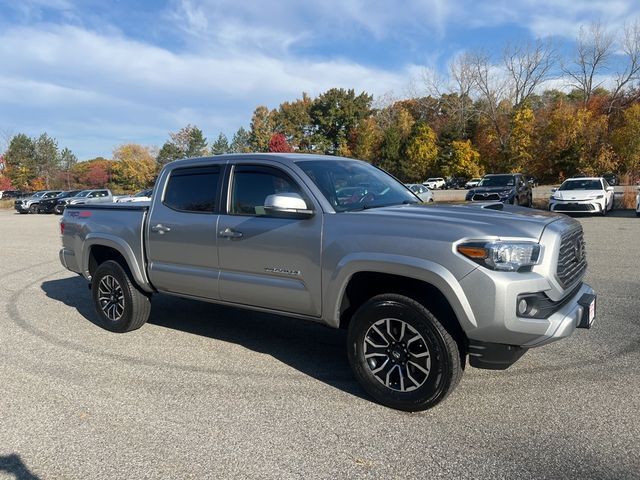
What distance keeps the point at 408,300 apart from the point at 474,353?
571 millimetres

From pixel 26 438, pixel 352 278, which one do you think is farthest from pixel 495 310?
pixel 26 438

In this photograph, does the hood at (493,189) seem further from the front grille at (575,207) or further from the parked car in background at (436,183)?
the parked car in background at (436,183)

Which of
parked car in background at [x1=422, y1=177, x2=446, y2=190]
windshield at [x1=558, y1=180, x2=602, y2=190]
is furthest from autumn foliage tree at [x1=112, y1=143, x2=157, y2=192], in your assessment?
windshield at [x1=558, y1=180, x2=602, y2=190]

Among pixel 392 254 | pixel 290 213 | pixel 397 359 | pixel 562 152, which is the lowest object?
pixel 397 359

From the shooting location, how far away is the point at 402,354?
3.77 meters

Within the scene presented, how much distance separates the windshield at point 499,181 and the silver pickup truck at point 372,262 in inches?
775

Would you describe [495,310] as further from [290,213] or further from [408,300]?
[290,213]

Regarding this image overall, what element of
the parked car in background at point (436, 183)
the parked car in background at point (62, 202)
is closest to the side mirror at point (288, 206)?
the parked car in background at point (62, 202)

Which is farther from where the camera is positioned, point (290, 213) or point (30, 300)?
point (30, 300)

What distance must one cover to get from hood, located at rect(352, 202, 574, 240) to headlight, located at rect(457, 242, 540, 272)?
7 cm

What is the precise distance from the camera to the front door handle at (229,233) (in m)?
4.57

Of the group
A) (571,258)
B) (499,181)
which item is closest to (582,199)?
(499,181)

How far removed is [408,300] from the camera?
145 inches

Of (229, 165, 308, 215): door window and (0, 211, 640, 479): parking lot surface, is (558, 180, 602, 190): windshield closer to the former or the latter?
(0, 211, 640, 479): parking lot surface
